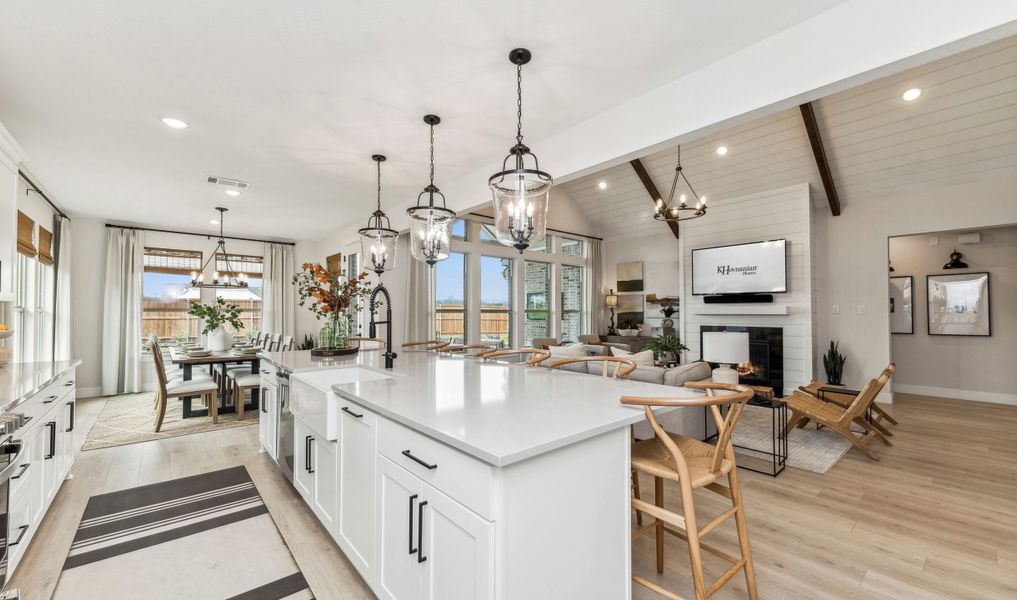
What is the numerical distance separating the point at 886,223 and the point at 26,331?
32.4 ft

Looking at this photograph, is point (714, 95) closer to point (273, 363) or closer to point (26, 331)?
point (273, 363)

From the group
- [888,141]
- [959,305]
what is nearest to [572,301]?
[888,141]

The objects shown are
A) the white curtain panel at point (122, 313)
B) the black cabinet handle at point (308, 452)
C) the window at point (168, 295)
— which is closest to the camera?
the black cabinet handle at point (308, 452)

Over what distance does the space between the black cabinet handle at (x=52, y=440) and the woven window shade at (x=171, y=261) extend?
485cm

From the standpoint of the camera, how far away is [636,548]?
88.9 inches

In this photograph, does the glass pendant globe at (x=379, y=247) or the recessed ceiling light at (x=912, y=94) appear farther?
the recessed ceiling light at (x=912, y=94)

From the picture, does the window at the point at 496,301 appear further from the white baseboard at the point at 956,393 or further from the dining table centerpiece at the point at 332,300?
the white baseboard at the point at 956,393

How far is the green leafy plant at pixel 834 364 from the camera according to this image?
19.0ft

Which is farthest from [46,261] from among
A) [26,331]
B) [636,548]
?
[636,548]

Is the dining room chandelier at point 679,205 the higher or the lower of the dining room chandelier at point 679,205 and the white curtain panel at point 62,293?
the higher

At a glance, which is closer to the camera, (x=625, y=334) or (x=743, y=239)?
(x=743, y=239)

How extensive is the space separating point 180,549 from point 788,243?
701cm

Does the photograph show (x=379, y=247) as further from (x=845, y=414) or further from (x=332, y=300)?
(x=845, y=414)

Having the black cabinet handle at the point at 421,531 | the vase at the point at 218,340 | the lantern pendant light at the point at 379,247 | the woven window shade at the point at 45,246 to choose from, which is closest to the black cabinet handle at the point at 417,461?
the black cabinet handle at the point at 421,531
